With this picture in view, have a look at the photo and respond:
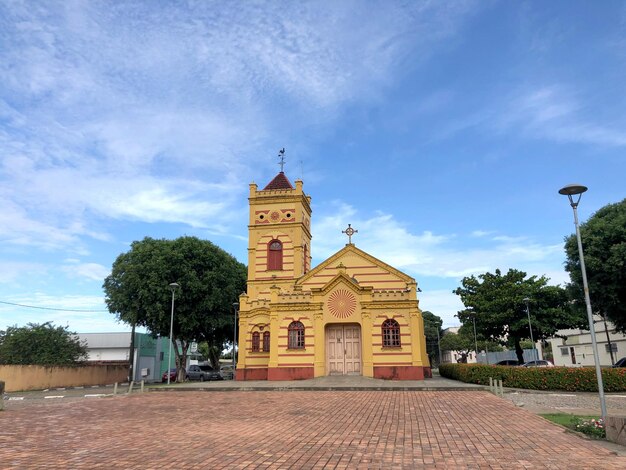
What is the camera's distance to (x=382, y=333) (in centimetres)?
3009

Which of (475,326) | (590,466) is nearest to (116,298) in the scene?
(475,326)

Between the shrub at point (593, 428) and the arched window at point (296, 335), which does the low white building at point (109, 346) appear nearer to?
the arched window at point (296, 335)

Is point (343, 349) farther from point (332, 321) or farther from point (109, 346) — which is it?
point (109, 346)

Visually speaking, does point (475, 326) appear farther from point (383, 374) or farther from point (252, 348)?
point (252, 348)

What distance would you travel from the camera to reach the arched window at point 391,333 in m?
29.9

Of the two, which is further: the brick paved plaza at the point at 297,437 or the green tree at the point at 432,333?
the green tree at the point at 432,333

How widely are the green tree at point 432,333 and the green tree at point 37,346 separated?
54033mm

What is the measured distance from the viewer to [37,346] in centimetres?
3891

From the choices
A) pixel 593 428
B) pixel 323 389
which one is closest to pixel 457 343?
pixel 323 389

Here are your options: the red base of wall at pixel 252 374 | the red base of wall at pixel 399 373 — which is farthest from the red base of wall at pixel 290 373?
the red base of wall at pixel 399 373

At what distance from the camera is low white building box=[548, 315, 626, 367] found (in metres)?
51.5

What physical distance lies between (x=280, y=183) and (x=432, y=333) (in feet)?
166

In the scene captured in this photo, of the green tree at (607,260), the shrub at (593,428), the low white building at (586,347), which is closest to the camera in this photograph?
the shrub at (593,428)

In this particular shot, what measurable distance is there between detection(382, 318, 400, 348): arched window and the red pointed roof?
46.4ft
